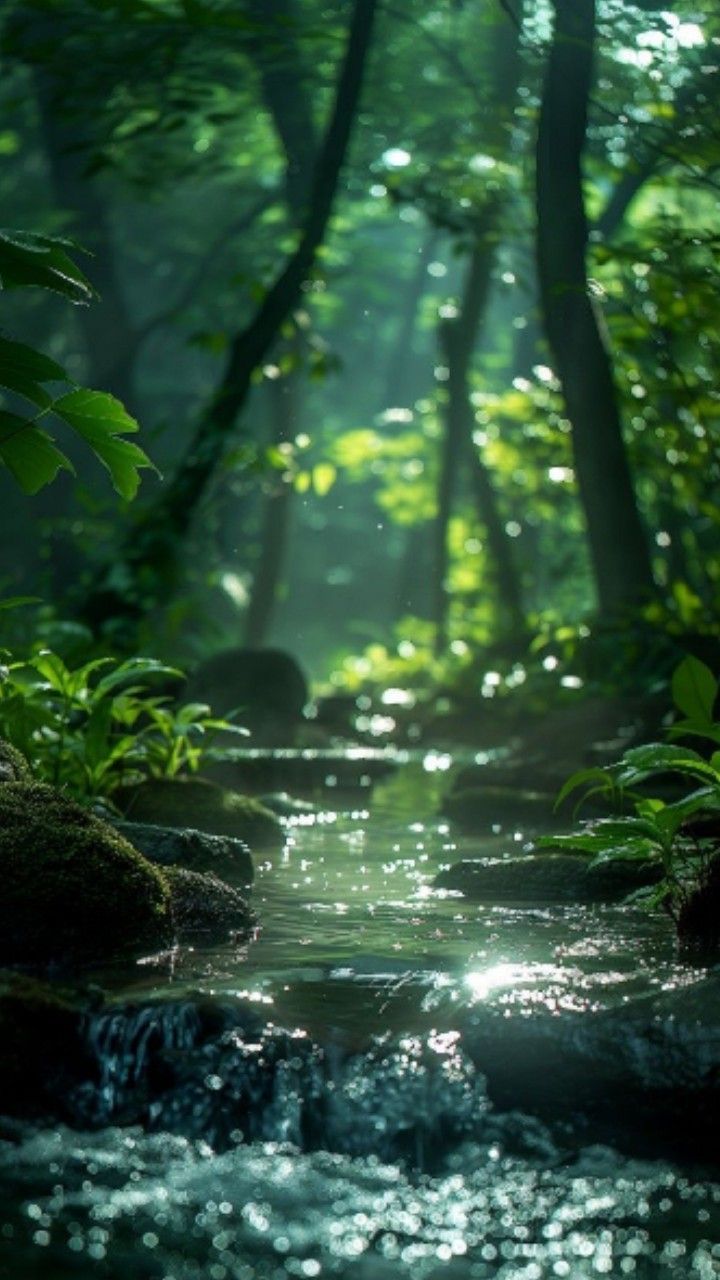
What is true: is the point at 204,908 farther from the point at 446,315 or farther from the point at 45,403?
the point at 446,315

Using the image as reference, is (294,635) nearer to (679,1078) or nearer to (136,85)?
(136,85)

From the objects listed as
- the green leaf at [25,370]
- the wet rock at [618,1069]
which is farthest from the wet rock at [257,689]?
the wet rock at [618,1069]

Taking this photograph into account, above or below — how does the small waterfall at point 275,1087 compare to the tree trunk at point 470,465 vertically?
above

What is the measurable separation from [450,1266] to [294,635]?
36.3 meters

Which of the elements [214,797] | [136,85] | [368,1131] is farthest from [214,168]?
[368,1131]

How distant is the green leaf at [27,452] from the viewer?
6.37 m

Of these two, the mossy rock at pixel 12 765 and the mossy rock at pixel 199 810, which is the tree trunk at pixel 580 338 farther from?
the mossy rock at pixel 12 765

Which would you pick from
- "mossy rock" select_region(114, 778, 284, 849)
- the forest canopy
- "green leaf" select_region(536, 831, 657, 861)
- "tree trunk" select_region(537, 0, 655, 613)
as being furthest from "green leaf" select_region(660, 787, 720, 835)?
"tree trunk" select_region(537, 0, 655, 613)

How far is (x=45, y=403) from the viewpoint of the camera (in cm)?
617

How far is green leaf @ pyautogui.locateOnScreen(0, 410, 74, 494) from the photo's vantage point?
20.9 ft

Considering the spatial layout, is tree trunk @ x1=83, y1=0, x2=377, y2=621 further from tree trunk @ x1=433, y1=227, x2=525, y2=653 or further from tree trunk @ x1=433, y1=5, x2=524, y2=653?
tree trunk @ x1=433, y1=227, x2=525, y2=653

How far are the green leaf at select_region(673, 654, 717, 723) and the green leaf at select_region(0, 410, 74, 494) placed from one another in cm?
243

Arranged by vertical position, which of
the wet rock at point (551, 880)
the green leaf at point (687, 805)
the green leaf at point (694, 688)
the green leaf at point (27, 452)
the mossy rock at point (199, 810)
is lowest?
the mossy rock at point (199, 810)

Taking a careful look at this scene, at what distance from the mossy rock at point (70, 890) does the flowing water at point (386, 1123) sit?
0.79 feet
